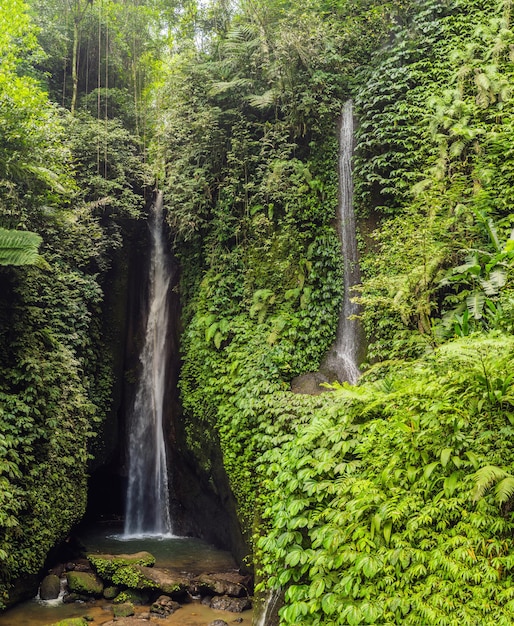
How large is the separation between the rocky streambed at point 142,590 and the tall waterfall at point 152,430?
3.59 metres

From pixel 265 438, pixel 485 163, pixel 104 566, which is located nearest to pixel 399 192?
pixel 485 163

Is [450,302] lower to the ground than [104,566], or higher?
higher

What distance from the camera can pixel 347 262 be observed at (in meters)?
10.4

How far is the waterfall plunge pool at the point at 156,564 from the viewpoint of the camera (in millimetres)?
7559

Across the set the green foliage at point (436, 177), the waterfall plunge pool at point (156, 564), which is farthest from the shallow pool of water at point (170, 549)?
the green foliage at point (436, 177)

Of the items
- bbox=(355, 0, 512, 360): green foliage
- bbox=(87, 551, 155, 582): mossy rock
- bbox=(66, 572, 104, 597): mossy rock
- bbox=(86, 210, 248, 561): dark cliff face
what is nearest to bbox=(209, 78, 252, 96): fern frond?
bbox=(355, 0, 512, 360): green foliage

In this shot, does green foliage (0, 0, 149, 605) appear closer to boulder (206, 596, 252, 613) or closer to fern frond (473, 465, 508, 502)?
boulder (206, 596, 252, 613)

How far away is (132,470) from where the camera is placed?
13.2 m

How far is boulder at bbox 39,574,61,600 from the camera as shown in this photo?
27.2 feet

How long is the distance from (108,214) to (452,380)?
36.7ft

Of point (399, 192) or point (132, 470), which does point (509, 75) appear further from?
point (132, 470)

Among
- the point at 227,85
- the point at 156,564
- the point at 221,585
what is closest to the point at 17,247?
the point at 156,564

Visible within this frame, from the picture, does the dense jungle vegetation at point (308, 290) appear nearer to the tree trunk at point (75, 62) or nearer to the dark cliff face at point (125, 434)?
the dark cliff face at point (125, 434)

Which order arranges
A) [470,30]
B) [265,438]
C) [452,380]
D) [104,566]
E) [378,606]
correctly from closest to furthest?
[378,606] < [452,380] < [265,438] < [104,566] < [470,30]
